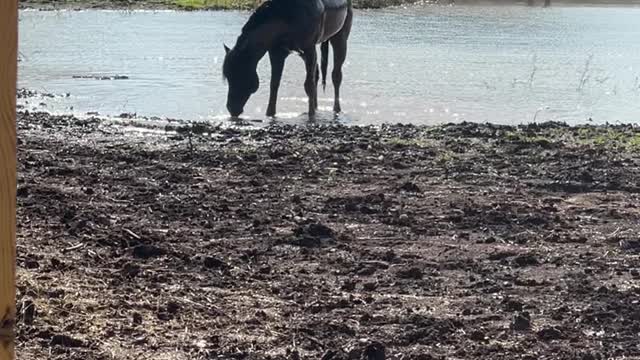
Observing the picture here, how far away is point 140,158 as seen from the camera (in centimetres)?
844

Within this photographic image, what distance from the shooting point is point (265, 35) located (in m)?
12.2

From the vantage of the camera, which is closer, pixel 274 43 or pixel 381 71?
pixel 274 43

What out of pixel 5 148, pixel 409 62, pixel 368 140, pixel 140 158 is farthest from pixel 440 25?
pixel 5 148

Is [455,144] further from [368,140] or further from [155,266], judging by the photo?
[155,266]

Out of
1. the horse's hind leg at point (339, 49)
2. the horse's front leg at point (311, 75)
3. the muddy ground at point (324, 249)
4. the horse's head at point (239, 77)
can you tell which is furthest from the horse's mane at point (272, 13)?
the muddy ground at point (324, 249)

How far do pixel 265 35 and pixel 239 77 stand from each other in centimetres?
57

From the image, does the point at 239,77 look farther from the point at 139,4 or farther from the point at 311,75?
the point at 139,4

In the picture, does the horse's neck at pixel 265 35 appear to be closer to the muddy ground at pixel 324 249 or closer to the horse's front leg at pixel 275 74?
the horse's front leg at pixel 275 74

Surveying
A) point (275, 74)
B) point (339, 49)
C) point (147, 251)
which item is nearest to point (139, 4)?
point (339, 49)

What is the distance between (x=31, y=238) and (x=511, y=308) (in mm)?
2407

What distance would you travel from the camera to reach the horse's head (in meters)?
12.3

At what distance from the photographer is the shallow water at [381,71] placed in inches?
511

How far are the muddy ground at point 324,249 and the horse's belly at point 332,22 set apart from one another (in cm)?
359

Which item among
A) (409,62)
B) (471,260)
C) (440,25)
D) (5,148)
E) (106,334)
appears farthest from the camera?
(440,25)
